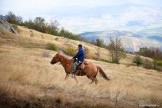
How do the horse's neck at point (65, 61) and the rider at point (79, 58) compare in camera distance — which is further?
→ the horse's neck at point (65, 61)

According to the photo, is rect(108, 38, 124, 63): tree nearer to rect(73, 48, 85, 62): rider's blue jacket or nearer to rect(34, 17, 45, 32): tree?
rect(34, 17, 45, 32): tree

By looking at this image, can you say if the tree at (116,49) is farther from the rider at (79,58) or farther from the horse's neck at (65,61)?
the rider at (79,58)

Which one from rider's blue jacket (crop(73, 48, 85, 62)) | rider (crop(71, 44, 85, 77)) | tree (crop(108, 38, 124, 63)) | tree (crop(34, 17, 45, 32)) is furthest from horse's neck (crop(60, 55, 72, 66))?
tree (crop(34, 17, 45, 32))

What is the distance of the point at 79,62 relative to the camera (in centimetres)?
2039

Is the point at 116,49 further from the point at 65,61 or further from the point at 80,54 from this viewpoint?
the point at 80,54

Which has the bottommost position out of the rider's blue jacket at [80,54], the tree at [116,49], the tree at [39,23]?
the tree at [116,49]

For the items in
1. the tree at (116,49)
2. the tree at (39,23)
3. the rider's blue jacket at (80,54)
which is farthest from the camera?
the tree at (39,23)

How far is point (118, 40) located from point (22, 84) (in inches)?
2815

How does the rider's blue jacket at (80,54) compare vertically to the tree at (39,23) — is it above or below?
below

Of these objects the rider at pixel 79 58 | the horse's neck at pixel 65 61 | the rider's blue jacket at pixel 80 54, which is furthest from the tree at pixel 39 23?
the rider's blue jacket at pixel 80 54

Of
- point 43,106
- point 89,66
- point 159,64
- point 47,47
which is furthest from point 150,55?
point 43,106

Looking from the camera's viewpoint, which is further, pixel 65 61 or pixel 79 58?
pixel 65 61

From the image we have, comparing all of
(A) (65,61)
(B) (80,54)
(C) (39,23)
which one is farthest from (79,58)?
(C) (39,23)

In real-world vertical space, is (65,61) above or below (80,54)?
below
